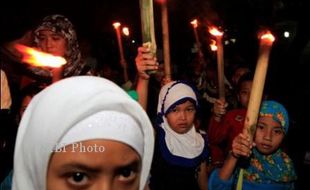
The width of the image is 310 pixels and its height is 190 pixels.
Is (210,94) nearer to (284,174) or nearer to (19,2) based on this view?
(284,174)

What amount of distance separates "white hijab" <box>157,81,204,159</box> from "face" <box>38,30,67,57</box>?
1103 mm

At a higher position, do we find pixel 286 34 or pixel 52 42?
pixel 286 34

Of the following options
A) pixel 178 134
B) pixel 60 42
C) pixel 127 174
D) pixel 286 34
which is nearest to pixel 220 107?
pixel 178 134

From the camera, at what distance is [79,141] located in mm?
1512

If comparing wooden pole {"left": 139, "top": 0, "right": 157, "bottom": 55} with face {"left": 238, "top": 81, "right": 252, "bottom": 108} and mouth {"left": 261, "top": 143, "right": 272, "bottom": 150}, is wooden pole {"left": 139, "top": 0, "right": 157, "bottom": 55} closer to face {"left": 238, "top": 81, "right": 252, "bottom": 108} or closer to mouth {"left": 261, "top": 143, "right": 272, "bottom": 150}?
mouth {"left": 261, "top": 143, "right": 272, "bottom": 150}

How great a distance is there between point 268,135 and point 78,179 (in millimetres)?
2072

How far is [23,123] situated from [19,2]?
949 centimetres

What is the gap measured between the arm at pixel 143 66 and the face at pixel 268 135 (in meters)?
0.99

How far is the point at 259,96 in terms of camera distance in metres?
2.15

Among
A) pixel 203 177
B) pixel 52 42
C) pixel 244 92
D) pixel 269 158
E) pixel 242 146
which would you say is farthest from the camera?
pixel 244 92

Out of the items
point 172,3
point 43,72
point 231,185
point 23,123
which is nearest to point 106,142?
point 23,123

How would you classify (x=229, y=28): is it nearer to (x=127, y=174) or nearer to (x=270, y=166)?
(x=270, y=166)

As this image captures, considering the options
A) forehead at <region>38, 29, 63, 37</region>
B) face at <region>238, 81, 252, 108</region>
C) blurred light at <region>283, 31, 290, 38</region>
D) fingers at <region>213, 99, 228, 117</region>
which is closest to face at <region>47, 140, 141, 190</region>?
forehead at <region>38, 29, 63, 37</region>

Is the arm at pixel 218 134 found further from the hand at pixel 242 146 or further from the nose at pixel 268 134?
the hand at pixel 242 146
